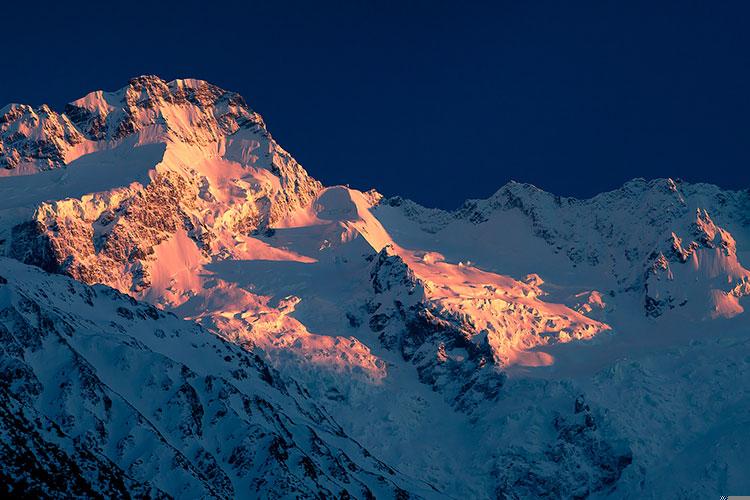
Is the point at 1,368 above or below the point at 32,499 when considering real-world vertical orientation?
above

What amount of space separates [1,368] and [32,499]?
222 feet

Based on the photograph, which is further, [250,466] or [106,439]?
[250,466]

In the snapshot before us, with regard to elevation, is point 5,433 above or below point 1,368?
below

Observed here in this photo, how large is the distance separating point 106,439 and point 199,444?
737 inches

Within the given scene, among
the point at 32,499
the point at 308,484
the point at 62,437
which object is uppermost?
the point at 308,484

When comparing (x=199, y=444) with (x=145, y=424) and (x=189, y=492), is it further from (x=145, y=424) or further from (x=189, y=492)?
(x=189, y=492)

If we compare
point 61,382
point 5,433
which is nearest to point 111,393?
point 61,382

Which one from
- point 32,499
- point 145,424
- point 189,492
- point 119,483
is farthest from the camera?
point 145,424

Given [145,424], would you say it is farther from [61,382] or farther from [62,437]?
[62,437]

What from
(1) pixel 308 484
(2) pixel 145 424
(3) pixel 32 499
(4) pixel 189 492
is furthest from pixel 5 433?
(1) pixel 308 484

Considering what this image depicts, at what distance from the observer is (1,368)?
599ft

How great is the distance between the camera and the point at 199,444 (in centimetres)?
19862

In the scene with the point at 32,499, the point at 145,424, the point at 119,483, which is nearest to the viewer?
the point at 32,499

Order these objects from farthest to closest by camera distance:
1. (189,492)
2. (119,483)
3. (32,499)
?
(189,492)
(119,483)
(32,499)
